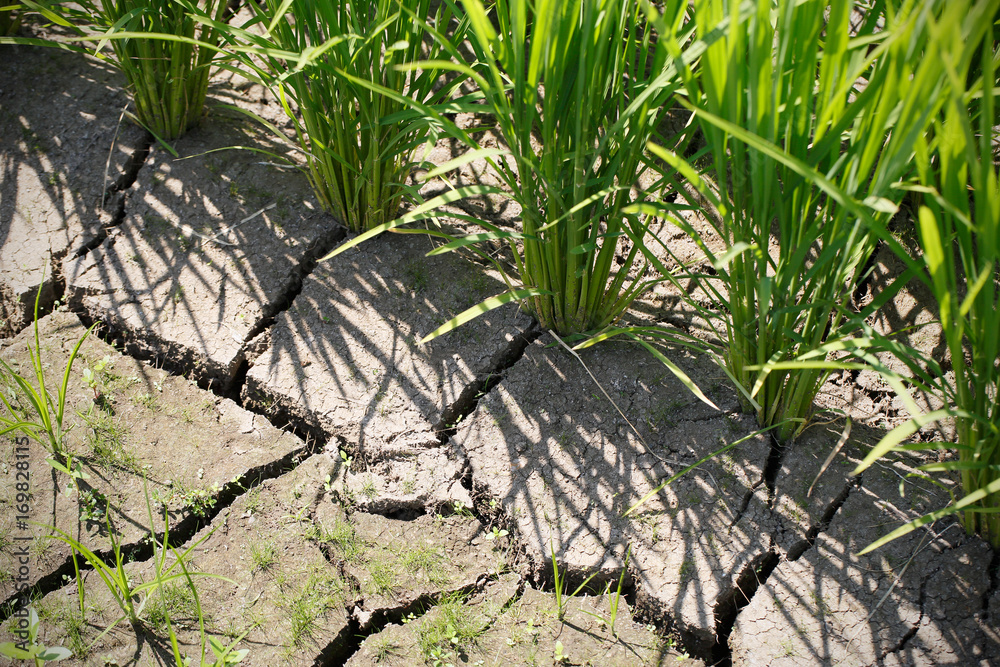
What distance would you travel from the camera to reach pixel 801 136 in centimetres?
109

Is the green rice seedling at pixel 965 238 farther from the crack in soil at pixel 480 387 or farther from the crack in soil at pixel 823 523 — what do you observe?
the crack in soil at pixel 480 387

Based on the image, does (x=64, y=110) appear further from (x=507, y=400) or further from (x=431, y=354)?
(x=507, y=400)

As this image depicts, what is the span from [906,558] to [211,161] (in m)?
2.00

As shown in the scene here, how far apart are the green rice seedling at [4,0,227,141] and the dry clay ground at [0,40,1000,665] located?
0.52 ft

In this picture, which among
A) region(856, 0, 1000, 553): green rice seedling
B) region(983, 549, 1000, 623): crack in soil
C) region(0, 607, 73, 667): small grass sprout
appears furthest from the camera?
region(983, 549, 1000, 623): crack in soil

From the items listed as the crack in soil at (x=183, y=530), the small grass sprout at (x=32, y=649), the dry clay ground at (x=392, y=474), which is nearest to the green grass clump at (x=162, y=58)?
the dry clay ground at (x=392, y=474)

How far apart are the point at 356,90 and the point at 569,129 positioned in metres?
0.52

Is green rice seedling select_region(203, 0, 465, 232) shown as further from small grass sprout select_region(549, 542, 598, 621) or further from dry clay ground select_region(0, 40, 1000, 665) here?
small grass sprout select_region(549, 542, 598, 621)

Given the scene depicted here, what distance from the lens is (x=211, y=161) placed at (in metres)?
2.00

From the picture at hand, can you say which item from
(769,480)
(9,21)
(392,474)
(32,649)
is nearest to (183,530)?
(32,649)

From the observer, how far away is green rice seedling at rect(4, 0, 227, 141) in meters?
1.79

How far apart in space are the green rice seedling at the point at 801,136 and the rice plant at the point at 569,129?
0.33 feet

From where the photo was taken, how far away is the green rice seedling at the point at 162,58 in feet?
5.88

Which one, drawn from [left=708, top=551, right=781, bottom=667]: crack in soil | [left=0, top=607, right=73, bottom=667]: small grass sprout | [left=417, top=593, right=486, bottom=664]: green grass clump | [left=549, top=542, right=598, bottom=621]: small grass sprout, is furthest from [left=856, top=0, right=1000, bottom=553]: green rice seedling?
[left=0, top=607, right=73, bottom=667]: small grass sprout
